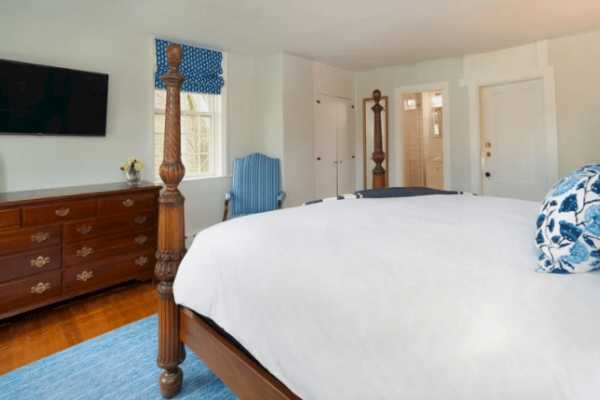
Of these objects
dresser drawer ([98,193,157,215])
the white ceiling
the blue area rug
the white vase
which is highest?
the white ceiling

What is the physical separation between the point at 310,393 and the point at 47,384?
164 centimetres

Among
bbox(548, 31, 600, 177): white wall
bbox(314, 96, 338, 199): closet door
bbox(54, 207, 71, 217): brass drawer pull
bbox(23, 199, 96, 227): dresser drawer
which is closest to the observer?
bbox(23, 199, 96, 227): dresser drawer

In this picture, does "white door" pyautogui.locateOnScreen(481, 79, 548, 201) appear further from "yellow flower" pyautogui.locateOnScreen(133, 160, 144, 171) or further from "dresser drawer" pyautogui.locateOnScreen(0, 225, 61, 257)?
"dresser drawer" pyautogui.locateOnScreen(0, 225, 61, 257)

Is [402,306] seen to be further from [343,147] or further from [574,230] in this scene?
[343,147]

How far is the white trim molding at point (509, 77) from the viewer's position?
3.95 meters

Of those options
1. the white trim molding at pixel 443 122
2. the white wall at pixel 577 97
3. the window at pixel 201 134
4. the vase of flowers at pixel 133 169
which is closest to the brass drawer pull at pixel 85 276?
the vase of flowers at pixel 133 169

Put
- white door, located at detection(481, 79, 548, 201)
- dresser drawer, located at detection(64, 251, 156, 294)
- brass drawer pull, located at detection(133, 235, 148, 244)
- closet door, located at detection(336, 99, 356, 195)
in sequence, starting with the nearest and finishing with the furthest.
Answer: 1. dresser drawer, located at detection(64, 251, 156, 294)
2. brass drawer pull, located at detection(133, 235, 148, 244)
3. white door, located at detection(481, 79, 548, 201)
4. closet door, located at detection(336, 99, 356, 195)

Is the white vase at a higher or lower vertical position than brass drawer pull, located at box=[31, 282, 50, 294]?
higher

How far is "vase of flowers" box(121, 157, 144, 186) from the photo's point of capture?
3277 millimetres

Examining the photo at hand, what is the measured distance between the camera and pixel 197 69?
12.9 ft

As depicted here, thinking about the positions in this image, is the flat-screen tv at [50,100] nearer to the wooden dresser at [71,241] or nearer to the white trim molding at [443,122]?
the wooden dresser at [71,241]

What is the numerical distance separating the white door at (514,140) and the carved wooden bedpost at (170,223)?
13.9ft

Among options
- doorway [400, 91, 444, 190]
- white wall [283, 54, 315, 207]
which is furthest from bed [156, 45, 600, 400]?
doorway [400, 91, 444, 190]

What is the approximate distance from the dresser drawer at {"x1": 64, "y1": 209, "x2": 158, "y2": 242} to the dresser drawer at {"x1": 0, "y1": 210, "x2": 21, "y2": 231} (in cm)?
29
